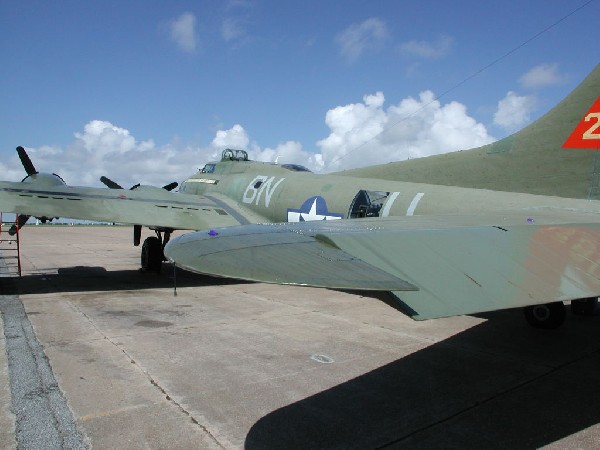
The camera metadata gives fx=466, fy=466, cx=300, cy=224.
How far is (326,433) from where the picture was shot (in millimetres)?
4508

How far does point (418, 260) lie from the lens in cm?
322

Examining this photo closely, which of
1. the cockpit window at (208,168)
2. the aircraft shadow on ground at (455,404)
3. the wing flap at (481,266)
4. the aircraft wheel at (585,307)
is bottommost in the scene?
the aircraft shadow on ground at (455,404)

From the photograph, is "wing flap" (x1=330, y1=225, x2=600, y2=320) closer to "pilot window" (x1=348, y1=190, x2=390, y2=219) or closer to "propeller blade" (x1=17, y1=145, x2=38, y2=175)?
"pilot window" (x1=348, y1=190, x2=390, y2=219)

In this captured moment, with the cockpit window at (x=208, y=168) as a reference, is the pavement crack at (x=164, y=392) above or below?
below

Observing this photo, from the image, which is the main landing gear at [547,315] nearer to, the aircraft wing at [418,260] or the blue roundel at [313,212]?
the aircraft wing at [418,260]

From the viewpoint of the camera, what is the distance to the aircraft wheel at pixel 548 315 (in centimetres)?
822

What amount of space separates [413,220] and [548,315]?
200 inches

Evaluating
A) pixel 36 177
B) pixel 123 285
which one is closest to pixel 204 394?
pixel 123 285

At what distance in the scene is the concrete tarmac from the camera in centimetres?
447

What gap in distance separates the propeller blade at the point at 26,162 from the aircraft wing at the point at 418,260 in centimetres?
1605

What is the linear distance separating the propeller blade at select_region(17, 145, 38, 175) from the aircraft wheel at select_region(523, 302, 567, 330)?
16.0 meters

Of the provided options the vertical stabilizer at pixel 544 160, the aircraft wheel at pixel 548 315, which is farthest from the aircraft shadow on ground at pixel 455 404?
the vertical stabilizer at pixel 544 160

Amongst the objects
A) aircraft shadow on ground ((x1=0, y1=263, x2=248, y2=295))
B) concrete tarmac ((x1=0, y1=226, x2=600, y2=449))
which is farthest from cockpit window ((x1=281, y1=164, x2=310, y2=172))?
concrete tarmac ((x1=0, y1=226, x2=600, y2=449))

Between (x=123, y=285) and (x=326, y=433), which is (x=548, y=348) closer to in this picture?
(x=326, y=433)
